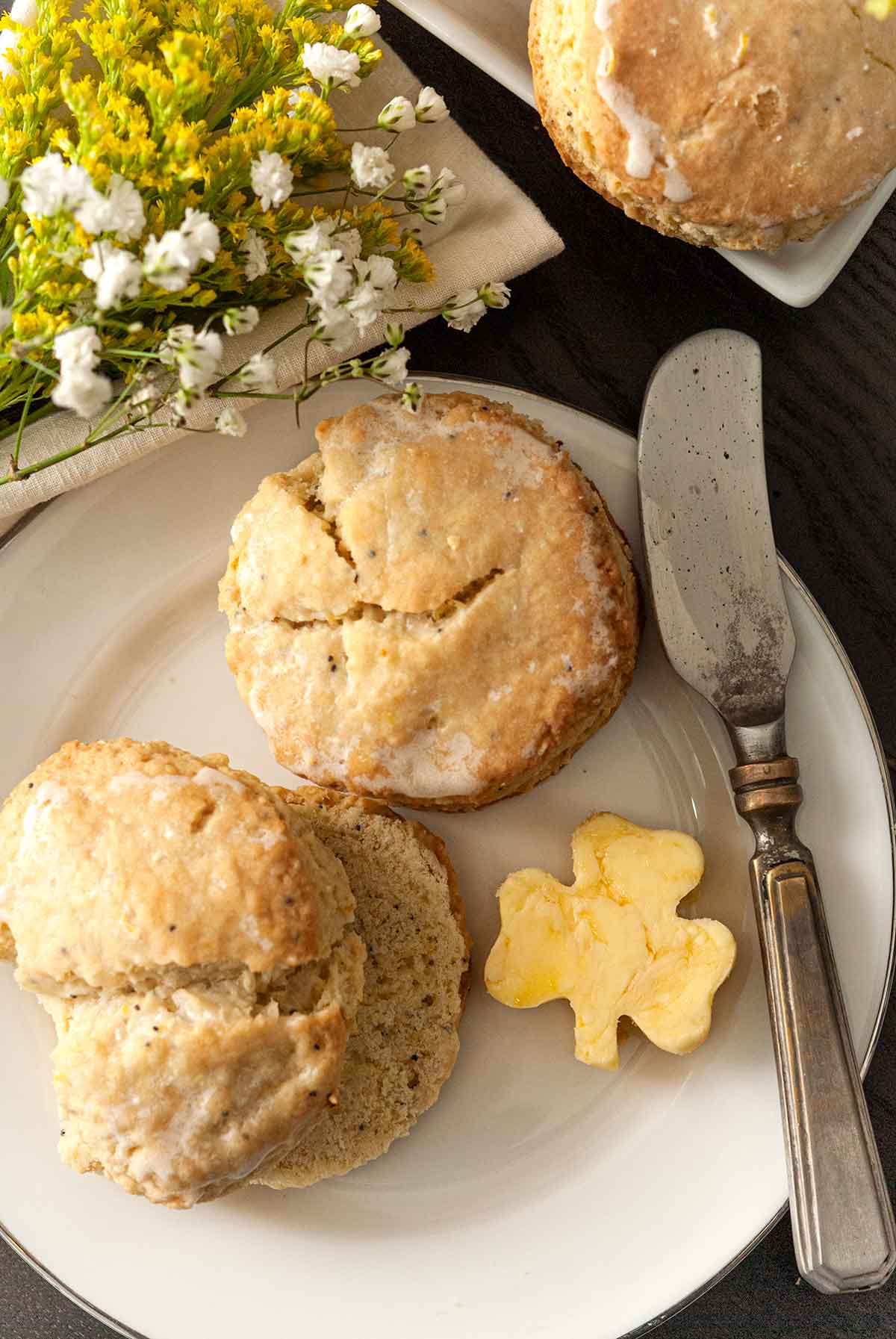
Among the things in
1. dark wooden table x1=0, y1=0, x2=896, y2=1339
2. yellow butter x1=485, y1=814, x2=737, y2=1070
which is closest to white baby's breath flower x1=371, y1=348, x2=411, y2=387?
dark wooden table x1=0, y1=0, x2=896, y2=1339

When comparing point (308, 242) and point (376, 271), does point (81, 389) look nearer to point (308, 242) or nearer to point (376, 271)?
point (308, 242)

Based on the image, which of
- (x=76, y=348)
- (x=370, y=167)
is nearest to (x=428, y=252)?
(x=370, y=167)

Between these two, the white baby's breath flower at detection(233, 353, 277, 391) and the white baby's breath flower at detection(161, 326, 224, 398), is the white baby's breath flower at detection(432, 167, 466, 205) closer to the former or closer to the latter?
the white baby's breath flower at detection(233, 353, 277, 391)

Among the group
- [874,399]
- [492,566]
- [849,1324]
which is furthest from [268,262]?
[849,1324]

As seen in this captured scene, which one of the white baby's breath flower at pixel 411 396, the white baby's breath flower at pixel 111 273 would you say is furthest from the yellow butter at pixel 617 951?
the white baby's breath flower at pixel 111 273

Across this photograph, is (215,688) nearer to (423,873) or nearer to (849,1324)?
(423,873)
